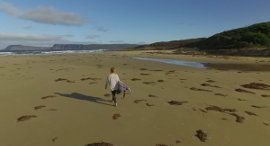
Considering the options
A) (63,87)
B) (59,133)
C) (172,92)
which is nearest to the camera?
(59,133)

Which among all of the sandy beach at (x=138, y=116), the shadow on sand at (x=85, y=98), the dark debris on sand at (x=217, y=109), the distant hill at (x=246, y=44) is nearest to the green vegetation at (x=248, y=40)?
the distant hill at (x=246, y=44)

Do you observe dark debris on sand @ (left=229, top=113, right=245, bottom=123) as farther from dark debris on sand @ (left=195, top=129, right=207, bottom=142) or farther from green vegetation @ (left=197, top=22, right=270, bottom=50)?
green vegetation @ (left=197, top=22, right=270, bottom=50)

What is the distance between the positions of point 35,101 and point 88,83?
15.6 feet

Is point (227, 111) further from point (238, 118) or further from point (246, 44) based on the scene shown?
point (246, 44)

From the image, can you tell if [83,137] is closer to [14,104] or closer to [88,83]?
[14,104]

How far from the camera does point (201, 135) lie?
7.38 m

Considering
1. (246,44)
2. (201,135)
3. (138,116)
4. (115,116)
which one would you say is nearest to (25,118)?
(115,116)

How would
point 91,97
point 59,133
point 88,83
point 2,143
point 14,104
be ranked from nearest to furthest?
point 2,143
point 59,133
point 14,104
point 91,97
point 88,83

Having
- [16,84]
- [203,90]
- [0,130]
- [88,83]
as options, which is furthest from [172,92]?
[16,84]

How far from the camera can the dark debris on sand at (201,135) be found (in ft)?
23.5

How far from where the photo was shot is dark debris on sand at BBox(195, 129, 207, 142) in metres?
7.15

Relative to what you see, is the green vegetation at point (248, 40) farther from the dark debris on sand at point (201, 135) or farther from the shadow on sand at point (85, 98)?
the dark debris on sand at point (201, 135)

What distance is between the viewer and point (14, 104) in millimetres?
10805

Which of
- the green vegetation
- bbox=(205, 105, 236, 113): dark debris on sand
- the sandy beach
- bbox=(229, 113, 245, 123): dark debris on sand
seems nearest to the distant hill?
the green vegetation
